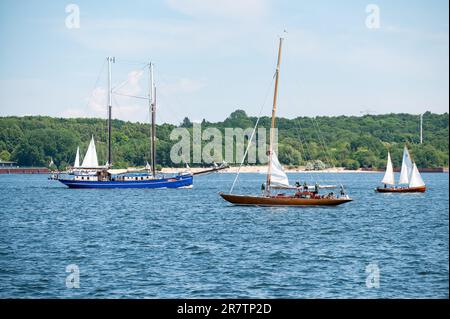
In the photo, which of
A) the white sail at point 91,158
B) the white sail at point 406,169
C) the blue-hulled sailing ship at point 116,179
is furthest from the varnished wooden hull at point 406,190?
the white sail at point 91,158

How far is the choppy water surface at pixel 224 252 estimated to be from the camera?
3884cm

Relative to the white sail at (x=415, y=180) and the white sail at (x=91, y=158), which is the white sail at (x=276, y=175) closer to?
the white sail at (x=415, y=180)

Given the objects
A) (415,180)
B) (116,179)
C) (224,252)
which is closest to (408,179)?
(415,180)

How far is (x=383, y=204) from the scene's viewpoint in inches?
4026

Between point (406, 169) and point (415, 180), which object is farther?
point (415, 180)

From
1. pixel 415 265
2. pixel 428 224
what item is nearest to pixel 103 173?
pixel 428 224

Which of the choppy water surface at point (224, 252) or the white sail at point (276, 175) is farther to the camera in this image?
the white sail at point (276, 175)

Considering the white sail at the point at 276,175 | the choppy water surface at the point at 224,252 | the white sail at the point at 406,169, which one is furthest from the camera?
the white sail at the point at 406,169

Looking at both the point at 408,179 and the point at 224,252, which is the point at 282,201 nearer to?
the point at 224,252

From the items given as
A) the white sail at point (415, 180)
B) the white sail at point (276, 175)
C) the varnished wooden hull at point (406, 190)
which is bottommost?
the varnished wooden hull at point (406, 190)

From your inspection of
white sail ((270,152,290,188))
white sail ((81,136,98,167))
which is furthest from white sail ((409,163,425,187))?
white sail ((270,152,290,188))

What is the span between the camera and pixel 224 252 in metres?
50.8

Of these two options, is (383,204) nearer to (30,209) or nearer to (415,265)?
(30,209)
